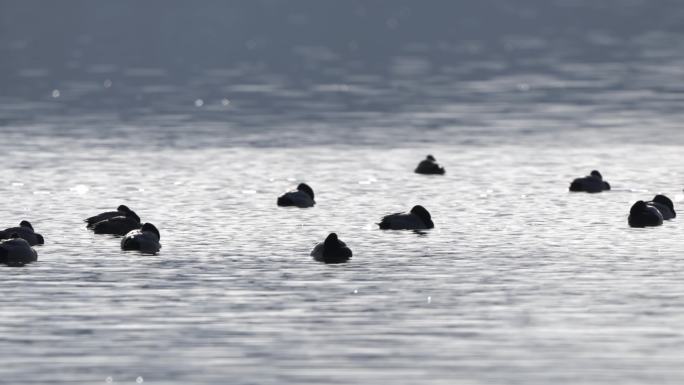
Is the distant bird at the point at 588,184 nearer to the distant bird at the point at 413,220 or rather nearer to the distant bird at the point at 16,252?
the distant bird at the point at 413,220

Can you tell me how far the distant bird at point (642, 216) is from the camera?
40.1 meters

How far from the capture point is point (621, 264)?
1358 inches

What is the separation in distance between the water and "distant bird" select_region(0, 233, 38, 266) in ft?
2.17

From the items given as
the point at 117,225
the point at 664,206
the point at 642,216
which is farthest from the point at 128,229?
the point at 664,206

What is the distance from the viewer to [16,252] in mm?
34656

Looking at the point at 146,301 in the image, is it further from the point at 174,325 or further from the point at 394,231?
the point at 394,231

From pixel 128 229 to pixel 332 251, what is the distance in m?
6.55

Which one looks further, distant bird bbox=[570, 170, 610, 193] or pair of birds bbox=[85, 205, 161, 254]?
distant bird bbox=[570, 170, 610, 193]

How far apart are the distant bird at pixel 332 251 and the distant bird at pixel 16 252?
241 inches

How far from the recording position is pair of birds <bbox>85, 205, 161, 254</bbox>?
3644 cm

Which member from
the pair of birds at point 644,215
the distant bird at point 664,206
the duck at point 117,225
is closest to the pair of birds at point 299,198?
the duck at point 117,225

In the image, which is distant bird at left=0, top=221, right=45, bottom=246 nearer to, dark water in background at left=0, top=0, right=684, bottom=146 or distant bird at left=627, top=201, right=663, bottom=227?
distant bird at left=627, top=201, right=663, bottom=227

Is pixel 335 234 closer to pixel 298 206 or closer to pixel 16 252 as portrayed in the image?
pixel 16 252

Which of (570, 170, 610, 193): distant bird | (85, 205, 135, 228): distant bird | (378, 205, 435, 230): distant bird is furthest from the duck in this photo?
(570, 170, 610, 193): distant bird
